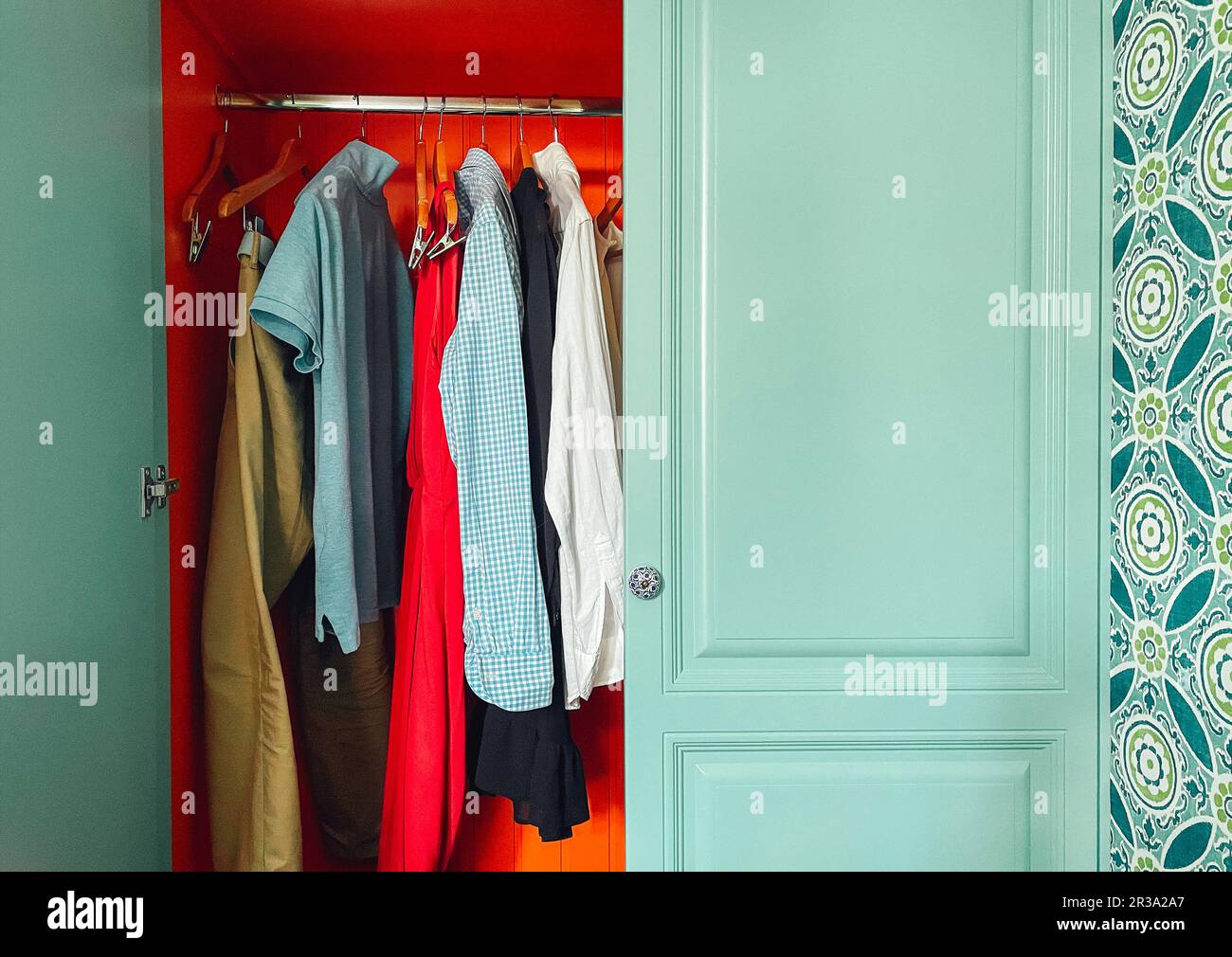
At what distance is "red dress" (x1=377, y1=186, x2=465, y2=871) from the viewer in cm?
122

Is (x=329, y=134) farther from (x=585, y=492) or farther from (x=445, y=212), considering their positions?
(x=585, y=492)

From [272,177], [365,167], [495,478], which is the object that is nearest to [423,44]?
[365,167]

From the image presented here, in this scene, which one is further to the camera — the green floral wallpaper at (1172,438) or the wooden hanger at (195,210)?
the wooden hanger at (195,210)

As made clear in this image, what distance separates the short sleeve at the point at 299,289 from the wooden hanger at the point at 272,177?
4.6 inches

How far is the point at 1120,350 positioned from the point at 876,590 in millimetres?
473

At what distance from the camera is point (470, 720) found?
1.33m

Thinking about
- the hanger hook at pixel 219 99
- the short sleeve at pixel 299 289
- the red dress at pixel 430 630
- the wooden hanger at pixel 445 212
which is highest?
the hanger hook at pixel 219 99

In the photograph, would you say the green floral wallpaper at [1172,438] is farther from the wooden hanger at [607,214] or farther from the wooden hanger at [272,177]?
the wooden hanger at [272,177]

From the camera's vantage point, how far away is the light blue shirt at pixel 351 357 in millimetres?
1149

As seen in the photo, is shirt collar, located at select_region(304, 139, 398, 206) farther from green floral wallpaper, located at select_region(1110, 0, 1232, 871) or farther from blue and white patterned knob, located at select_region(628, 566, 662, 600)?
green floral wallpaper, located at select_region(1110, 0, 1232, 871)

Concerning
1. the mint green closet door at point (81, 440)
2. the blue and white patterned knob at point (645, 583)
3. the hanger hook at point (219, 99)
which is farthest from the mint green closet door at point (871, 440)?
the hanger hook at point (219, 99)

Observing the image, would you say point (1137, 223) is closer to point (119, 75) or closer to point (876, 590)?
point (876, 590)
